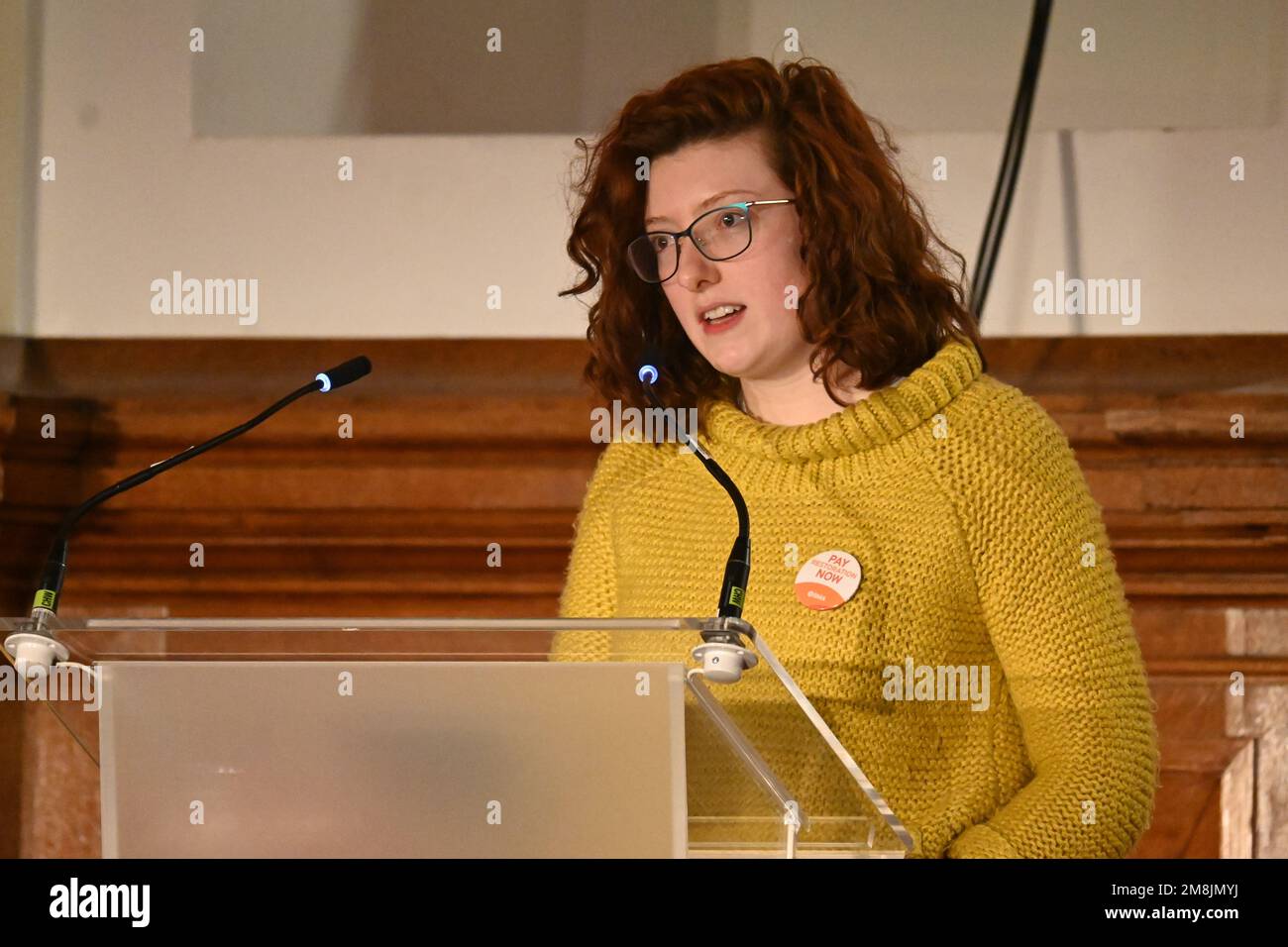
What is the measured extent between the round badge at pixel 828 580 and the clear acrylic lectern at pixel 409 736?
42cm

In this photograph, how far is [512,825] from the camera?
976mm

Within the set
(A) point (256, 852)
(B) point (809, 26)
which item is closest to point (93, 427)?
(B) point (809, 26)

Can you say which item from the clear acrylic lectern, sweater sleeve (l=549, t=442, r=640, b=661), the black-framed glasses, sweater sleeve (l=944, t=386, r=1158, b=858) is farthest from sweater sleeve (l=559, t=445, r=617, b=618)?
the clear acrylic lectern

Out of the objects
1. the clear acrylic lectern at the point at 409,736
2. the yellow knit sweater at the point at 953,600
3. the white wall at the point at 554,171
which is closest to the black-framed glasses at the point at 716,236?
the yellow knit sweater at the point at 953,600

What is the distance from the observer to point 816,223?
1502 mm

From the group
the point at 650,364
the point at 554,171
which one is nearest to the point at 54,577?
the point at 650,364

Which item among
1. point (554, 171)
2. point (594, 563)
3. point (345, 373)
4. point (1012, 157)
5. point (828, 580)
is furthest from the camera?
point (554, 171)

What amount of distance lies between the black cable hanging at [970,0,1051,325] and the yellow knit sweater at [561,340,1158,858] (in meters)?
0.64

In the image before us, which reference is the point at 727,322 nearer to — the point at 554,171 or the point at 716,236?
the point at 716,236

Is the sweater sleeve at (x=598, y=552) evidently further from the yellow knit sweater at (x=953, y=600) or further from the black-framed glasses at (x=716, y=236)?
the black-framed glasses at (x=716, y=236)

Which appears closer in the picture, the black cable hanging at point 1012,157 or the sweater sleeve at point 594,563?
the sweater sleeve at point 594,563

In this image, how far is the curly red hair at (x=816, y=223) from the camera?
150cm

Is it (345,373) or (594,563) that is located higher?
(345,373)

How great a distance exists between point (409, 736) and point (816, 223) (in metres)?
0.72
